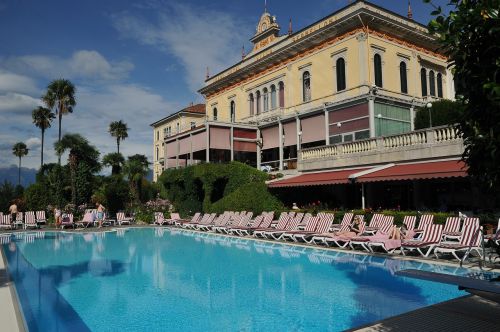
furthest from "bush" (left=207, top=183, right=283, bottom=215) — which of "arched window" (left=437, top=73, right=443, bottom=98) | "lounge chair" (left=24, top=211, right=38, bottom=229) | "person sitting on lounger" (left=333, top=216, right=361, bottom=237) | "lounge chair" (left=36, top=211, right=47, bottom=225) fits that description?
"arched window" (left=437, top=73, right=443, bottom=98)

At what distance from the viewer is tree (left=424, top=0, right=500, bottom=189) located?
9.78 feet

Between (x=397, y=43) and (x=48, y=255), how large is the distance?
2377 centimetres

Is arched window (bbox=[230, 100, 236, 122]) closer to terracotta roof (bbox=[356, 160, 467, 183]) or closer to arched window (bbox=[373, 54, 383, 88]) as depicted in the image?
arched window (bbox=[373, 54, 383, 88])

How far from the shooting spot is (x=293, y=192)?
21266mm

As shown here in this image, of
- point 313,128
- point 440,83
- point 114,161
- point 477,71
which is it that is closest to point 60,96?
point 114,161

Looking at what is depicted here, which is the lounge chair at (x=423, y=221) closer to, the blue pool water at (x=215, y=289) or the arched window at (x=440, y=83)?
the blue pool water at (x=215, y=289)

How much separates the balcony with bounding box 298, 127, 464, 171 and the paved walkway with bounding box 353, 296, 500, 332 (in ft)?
28.5

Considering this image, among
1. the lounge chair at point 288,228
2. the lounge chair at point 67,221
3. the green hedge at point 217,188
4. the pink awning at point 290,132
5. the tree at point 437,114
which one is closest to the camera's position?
the lounge chair at point 288,228

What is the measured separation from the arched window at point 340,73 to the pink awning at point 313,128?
2.84 m

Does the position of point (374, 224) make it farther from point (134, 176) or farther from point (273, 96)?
point (134, 176)

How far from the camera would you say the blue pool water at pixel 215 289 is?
6793 mm

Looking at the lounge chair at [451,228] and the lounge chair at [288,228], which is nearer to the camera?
the lounge chair at [451,228]

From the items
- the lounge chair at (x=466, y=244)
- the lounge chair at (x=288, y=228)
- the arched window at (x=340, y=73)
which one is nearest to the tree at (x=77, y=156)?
the lounge chair at (x=288, y=228)

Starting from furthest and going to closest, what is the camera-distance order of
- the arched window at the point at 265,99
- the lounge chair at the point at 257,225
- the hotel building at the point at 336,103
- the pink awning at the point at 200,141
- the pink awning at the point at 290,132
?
the arched window at the point at 265,99 → the pink awning at the point at 200,141 → the pink awning at the point at 290,132 → the lounge chair at the point at 257,225 → the hotel building at the point at 336,103
